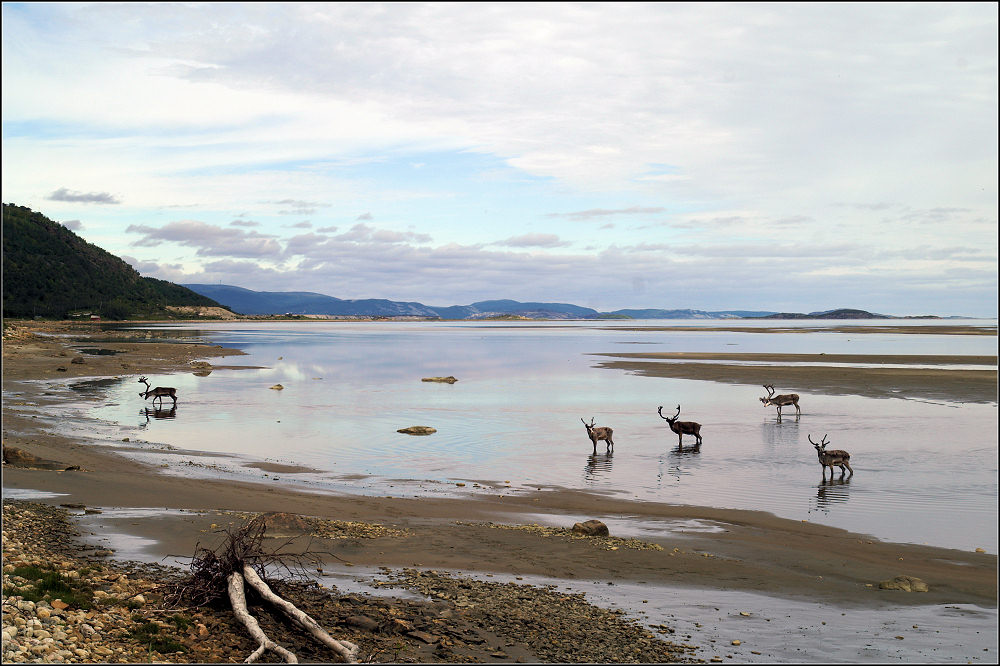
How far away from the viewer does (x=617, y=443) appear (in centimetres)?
2319

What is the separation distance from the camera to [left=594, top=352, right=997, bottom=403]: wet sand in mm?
37900

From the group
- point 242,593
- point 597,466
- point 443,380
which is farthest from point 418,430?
point 443,380

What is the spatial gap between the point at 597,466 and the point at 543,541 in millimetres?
7643

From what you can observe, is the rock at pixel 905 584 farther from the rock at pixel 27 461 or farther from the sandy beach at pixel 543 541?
the rock at pixel 27 461

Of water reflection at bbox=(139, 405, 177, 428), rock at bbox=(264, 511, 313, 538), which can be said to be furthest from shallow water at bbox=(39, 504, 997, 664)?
water reflection at bbox=(139, 405, 177, 428)

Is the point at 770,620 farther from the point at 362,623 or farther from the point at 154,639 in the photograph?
the point at 154,639

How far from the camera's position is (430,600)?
29.4ft

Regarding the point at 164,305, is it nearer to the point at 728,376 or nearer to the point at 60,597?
the point at 728,376

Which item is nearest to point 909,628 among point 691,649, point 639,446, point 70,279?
point 691,649

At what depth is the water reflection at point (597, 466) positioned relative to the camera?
18.4m

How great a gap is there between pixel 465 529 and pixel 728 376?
126 feet

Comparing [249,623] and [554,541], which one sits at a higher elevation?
[249,623]

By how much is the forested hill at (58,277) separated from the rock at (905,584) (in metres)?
128

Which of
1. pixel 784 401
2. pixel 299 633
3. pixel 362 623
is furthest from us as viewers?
pixel 784 401
